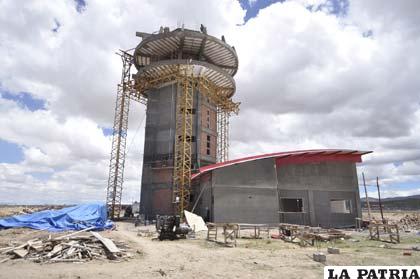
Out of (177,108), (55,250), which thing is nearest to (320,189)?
(177,108)

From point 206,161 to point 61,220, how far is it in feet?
66.6

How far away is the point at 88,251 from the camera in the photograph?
13477mm

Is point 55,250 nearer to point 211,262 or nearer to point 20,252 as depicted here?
point 20,252

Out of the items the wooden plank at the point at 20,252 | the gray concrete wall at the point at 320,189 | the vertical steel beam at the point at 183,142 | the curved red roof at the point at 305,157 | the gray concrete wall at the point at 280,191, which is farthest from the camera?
the vertical steel beam at the point at 183,142

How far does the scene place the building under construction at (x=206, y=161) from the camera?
92.9 ft

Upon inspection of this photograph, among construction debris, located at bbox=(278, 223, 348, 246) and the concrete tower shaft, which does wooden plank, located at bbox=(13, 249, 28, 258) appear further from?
the concrete tower shaft

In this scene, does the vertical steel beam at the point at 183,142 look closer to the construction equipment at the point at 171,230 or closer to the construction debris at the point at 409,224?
the construction equipment at the point at 171,230

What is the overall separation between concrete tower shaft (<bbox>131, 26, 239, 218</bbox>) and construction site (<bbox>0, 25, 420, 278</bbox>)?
0.14 m

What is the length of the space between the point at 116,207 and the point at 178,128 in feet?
56.8

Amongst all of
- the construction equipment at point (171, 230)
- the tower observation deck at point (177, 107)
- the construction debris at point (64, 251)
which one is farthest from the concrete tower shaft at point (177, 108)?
the construction debris at point (64, 251)

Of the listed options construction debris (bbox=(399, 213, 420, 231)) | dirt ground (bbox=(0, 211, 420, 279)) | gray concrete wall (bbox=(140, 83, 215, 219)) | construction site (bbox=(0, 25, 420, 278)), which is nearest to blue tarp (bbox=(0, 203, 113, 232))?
construction site (bbox=(0, 25, 420, 278))

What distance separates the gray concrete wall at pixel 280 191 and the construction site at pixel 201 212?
0.10 metres

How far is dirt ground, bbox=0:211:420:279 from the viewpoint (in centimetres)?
1088

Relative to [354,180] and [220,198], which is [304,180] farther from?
[220,198]
